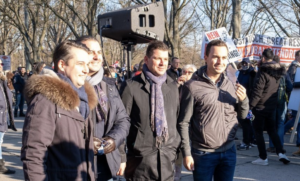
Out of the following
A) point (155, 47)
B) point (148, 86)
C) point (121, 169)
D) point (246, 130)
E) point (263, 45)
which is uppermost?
point (263, 45)

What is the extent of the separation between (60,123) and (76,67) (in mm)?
408

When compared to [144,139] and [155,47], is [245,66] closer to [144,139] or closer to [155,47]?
[155,47]

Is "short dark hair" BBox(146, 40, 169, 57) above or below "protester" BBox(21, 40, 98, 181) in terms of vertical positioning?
above

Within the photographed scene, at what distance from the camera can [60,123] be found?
7.41 feet

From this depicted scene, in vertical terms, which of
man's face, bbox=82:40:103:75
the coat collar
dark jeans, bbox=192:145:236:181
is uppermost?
man's face, bbox=82:40:103:75

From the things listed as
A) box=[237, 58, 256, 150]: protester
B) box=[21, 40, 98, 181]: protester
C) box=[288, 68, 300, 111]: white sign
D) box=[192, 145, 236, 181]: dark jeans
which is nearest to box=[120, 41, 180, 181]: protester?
box=[192, 145, 236, 181]: dark jeans

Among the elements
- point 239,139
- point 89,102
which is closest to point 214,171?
point 89,102

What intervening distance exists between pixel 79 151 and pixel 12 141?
7.30 metres

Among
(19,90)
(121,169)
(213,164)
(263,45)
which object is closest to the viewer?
(121,169)

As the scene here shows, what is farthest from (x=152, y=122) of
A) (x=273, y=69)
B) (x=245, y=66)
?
(x=245, y=66)

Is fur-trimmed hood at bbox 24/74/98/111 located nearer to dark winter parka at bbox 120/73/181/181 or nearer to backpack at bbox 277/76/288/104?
dark winter parka at bbox 120/73/181/181

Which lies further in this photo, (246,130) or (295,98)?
(246,130)

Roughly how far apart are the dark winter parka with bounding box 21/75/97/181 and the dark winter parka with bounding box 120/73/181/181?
2.77ft

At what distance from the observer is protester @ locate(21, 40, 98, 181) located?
215 cm
